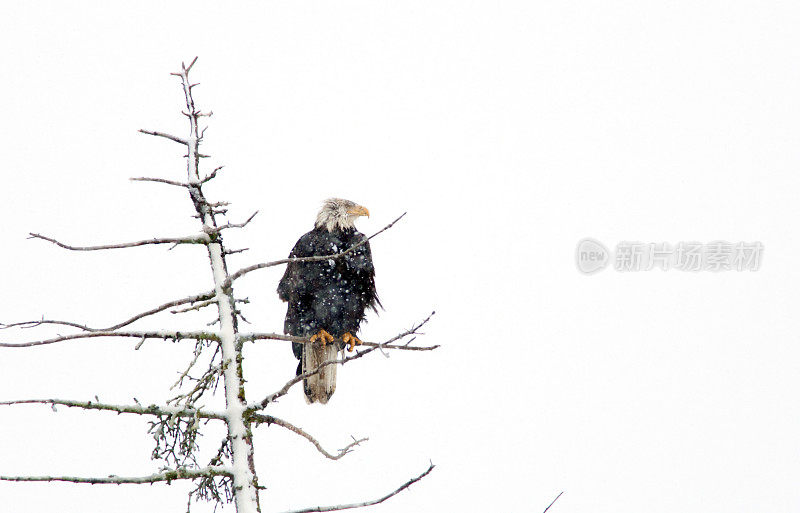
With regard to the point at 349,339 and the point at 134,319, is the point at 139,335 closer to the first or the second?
the point at 134,319

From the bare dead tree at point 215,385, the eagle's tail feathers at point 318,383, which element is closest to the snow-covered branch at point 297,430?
the bare dead tree at point 215,385

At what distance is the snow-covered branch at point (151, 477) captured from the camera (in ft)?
9.05

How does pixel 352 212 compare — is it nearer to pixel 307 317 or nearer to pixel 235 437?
pixel 307 317

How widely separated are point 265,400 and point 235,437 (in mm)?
143

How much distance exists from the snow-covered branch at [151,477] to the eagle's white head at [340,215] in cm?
452

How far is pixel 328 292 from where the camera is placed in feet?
24.0

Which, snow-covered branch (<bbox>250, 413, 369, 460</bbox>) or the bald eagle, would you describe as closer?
snow-covered branch (<bbox>250, 413, 369, 460</bbox>)

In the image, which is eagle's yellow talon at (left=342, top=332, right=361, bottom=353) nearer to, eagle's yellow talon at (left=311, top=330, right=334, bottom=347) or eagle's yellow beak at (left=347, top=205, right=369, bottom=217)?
eagle's yellow talon at (left=311, top=330, right=334, bottom=347)

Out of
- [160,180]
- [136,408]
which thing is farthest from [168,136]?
[136,408]

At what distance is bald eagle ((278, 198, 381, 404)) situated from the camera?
711cm

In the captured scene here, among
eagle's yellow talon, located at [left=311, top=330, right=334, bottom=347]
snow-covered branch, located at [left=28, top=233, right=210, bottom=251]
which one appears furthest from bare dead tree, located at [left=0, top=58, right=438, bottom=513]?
eagle's yellow talon, located at [left=311, top=330, right=334, bottom=347]

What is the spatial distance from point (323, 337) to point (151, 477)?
4.07 metres

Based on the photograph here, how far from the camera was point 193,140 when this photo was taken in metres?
3.70

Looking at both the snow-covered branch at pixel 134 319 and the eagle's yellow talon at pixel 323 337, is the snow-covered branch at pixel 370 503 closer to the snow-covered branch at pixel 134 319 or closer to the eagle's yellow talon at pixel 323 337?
the snow-covered branch at pixel 134 319
